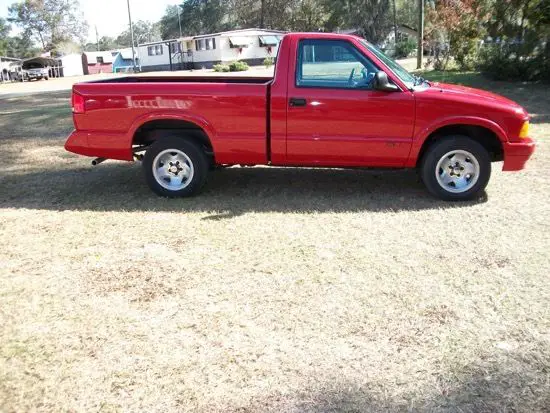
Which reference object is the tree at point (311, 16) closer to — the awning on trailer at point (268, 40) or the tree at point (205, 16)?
the awning on trailer at point (268, 40)

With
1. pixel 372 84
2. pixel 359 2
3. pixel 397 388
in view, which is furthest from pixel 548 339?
pixel 359 2

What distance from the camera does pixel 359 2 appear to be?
157ft

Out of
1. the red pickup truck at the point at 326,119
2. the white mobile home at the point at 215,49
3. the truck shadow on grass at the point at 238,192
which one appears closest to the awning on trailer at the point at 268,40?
the white mobile home at the point at 215,49

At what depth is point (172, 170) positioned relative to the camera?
20.4 feet

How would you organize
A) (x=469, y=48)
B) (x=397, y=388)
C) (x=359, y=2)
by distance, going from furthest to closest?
(x=359, y=2)
(x=469, y=48)
(x=397, y=388)

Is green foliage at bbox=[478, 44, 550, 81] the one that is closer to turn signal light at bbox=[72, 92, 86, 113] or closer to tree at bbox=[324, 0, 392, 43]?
turn signal light at bbox=[72, 92, 86, 113]

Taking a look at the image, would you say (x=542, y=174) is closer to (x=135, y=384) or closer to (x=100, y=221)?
(x=100, y=221)

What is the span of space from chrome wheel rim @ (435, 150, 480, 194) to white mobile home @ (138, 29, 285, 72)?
46773mm

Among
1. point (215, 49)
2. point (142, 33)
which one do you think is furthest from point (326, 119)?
point (142, 33)

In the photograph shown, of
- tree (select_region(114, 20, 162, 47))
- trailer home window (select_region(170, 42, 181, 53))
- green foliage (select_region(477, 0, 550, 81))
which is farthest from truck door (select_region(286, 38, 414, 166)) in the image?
tree (select_region(114, 20, 162, 47))

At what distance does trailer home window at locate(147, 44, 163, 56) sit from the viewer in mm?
59281

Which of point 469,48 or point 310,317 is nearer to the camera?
point 310,317

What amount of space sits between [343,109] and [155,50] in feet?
192

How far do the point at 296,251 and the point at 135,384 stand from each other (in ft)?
6.89
